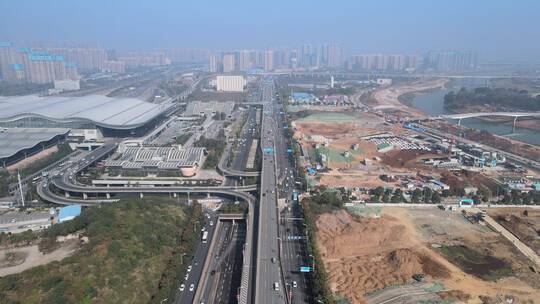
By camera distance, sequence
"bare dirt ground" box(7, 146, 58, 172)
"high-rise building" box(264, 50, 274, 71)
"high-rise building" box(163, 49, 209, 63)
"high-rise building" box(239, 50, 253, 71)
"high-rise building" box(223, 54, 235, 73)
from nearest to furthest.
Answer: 1. "bare dirt ground" box(7, 146, 58, 172)
2. "high-rise building" box(223, 54, 235, 73)
3. "high-rise building" box(239, 50, 253, 71)
4. "high-rise building" box(264, 50, 274, 71)
5. "high-rise building" box(163, 49, 209, 63)

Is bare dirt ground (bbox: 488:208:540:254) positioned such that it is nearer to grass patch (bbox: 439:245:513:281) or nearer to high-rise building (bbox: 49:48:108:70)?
grass patch (bbox: 439:245:513:281)

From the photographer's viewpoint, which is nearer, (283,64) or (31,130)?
(31,130)

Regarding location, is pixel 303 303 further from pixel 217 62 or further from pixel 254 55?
pixel 254 55

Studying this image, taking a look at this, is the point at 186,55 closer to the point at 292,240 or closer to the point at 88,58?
the point at 88,58

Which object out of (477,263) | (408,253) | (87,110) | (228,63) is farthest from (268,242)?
(228,63)

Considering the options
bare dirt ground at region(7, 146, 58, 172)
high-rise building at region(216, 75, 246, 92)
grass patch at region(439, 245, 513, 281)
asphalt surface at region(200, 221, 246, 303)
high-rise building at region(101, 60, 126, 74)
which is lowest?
asphalt surface at region(200, 221, 246, 303)

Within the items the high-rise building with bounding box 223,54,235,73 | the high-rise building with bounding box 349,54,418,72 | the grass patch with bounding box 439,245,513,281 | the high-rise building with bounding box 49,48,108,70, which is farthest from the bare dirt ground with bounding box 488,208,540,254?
the high-rise building with bounding box 49,48,108,70

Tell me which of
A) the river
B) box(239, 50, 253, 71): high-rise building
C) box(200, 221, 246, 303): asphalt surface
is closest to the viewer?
box(200, 221, 246, 303): asphalt surface

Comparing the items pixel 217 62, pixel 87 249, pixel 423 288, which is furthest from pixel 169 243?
pixel 217 62
